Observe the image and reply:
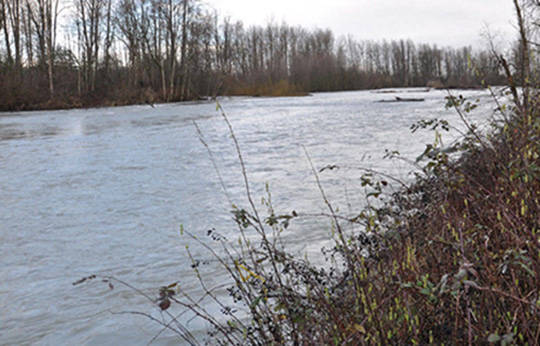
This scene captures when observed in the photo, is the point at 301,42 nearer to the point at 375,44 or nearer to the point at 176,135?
the point at 375,44

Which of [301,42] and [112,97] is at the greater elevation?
[301,42]

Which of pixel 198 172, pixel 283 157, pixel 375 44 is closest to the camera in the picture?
pixel 198 172

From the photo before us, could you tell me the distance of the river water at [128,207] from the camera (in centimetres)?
317

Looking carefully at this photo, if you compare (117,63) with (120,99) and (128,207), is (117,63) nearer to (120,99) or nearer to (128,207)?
(120,99)

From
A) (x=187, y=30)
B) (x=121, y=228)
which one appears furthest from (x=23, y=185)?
(x=187, y=30)

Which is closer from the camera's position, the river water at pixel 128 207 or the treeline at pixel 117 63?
the river water at pixel 128 207

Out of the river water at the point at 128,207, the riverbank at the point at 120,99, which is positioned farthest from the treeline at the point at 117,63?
the river water at the point at 128,207

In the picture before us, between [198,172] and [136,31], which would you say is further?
[136,31]

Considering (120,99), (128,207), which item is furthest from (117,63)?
(128,207)

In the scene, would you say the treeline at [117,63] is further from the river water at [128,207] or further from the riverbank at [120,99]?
the river water at [128,207]

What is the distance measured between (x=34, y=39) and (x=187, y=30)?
13.1 meters

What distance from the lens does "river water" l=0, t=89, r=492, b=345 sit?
3.17m

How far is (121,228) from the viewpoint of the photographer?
4.87 metres

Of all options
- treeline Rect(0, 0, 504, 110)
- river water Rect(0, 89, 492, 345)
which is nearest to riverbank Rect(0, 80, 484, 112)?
treeline Rect(0, 0, 504, 110)
